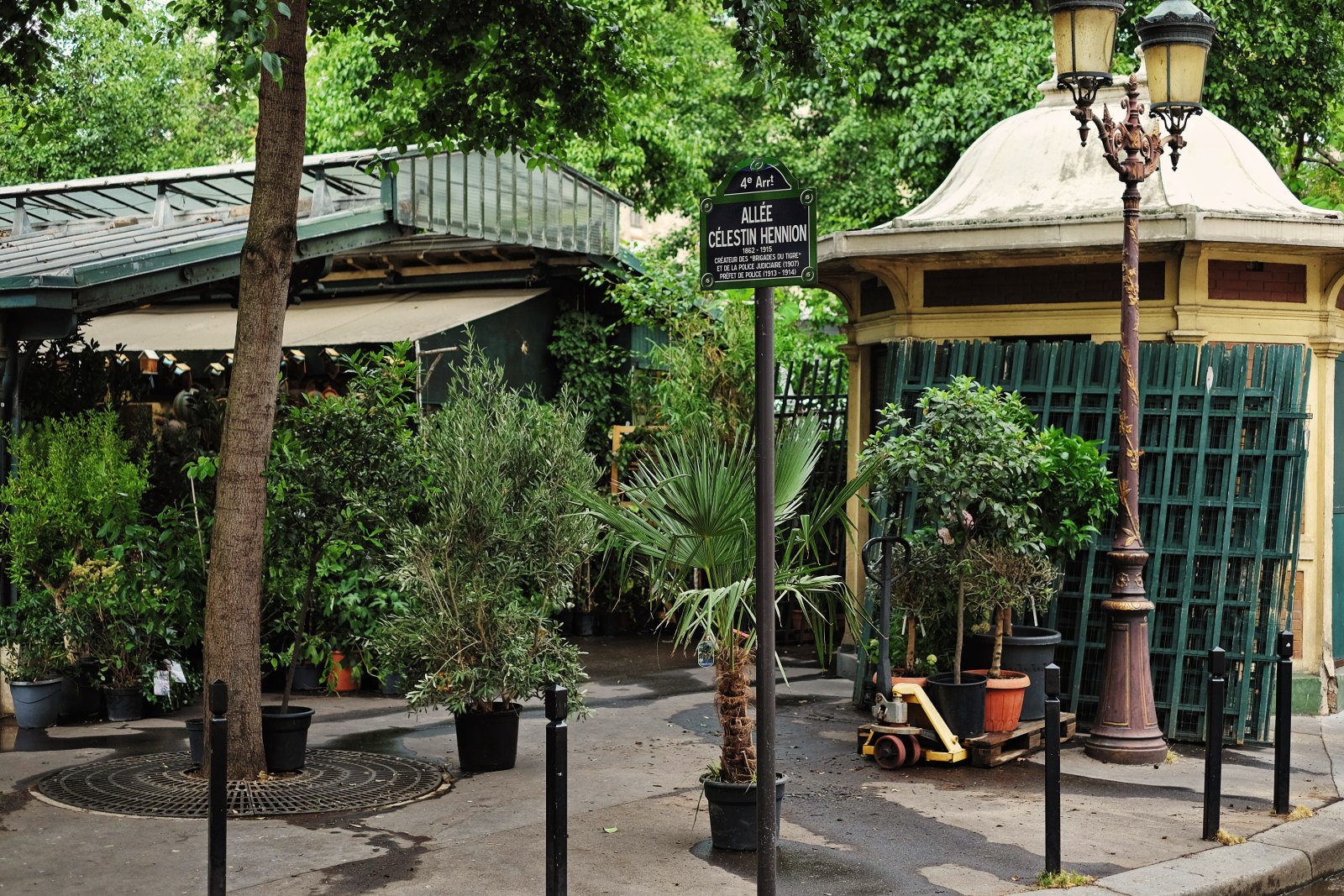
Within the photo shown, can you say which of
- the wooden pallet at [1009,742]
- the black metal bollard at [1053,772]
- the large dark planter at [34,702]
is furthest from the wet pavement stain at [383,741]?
the black metal bollard at [1053,772]

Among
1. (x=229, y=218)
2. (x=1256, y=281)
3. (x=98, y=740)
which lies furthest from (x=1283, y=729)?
(x=229, y=218)

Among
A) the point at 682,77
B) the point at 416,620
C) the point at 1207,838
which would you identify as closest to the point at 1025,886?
the point at 1207,838

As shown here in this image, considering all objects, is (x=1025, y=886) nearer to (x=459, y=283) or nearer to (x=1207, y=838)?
(x=1207, y=838)

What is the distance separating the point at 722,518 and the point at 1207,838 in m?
3.07

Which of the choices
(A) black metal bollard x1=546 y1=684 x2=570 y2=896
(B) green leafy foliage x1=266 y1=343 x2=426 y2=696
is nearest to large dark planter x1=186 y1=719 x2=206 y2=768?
(B) green leafy foliage x1=266 y1=343 x2=426 y2=696

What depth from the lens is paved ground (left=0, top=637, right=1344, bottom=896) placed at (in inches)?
247

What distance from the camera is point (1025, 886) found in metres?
6.27

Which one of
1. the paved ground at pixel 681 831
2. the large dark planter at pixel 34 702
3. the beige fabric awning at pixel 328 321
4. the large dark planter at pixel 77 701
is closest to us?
the paved ground at pixel 681 831

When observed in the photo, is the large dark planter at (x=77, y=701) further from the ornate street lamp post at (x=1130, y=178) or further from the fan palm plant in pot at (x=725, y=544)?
the ornate street lamp post at (x=1130, y=178)

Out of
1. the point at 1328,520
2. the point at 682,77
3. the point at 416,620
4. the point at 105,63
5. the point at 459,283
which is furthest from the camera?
the point at 682,77

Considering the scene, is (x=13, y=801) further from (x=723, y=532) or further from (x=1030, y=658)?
(x=1030, y=658)

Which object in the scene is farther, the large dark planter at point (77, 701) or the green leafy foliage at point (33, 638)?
the large dark planter at point (77, 701)

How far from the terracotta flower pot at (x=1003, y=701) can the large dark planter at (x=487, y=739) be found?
3.05m

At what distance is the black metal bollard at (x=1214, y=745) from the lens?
23.0 feet
